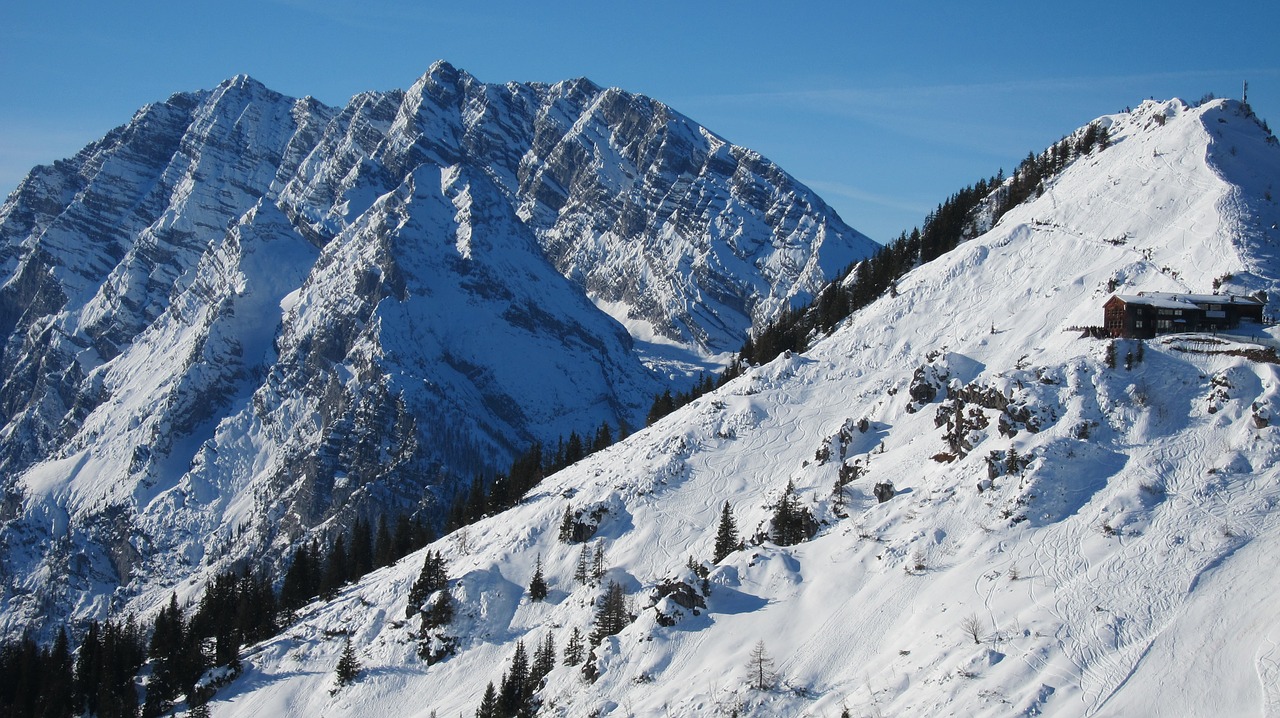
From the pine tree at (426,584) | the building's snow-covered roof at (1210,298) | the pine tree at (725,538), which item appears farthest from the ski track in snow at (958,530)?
the building's snow-covered roof at (1210,298)

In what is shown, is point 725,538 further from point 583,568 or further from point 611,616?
point 583,568

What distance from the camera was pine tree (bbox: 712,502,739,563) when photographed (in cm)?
8081

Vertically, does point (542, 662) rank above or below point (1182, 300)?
below

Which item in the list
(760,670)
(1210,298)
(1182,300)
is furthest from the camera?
(1210,298)

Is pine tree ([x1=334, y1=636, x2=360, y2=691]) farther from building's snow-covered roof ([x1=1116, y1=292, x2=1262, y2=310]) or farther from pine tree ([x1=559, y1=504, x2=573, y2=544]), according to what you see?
building's snow-covered roof ([x1=1116, y1=292, x2=1262, y2=310])

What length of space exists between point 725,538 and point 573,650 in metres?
15.9

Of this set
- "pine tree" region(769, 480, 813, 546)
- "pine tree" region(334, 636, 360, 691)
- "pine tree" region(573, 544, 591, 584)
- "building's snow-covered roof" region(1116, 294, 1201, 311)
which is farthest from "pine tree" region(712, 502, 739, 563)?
"building's snow-covered roof" region(1116, 294, 1201, 311)

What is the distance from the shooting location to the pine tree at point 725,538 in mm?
80812

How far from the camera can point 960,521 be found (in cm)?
6938

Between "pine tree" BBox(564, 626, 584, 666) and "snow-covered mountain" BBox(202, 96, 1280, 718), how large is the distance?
5.35 feet

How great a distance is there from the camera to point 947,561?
6606 cm

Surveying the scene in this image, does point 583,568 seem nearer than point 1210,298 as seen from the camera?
No

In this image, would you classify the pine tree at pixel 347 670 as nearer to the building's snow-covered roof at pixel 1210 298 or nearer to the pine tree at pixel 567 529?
the pine tree at pixel 567 529

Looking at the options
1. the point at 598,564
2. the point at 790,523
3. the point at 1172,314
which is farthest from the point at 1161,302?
the point at 598,564
